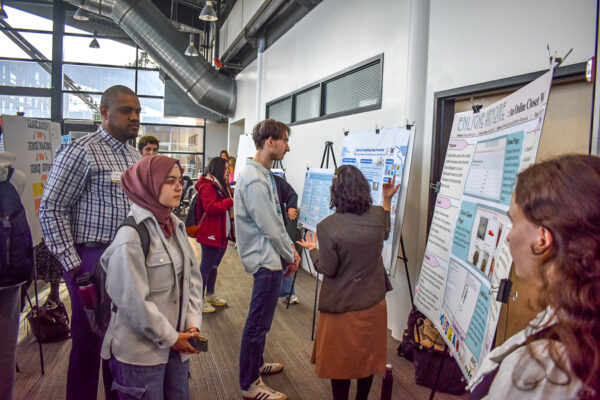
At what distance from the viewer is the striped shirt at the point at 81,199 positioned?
1643 mm

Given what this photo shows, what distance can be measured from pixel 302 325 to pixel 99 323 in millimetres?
2150

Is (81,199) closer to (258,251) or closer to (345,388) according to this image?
(258,251)

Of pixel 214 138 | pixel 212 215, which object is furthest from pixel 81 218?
pixel 214 138

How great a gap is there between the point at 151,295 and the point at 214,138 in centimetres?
1011

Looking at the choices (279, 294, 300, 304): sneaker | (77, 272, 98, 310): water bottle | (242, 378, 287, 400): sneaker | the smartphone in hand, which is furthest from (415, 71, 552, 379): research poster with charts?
(279, 294, 300, 304): sneaker

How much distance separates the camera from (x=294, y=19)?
222 inches

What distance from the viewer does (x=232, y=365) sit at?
264cm

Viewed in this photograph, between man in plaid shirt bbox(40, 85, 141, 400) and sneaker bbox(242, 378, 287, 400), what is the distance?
2.59 feet

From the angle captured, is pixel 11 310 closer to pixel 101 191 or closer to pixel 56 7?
pixel 101 191

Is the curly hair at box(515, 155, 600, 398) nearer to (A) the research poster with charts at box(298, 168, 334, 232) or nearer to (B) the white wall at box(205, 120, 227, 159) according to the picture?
(A) the research poster with charts at box(298, 168, 334, 232)

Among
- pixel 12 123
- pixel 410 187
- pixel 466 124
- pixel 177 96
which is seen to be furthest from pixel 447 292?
pixel 177 96

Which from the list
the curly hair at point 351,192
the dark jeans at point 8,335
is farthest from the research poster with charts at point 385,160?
the dark jeans at point 8,335

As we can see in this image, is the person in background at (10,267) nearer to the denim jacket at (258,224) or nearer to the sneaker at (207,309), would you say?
the denim jacket at (258,224)

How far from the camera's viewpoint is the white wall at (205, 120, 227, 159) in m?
11.0
